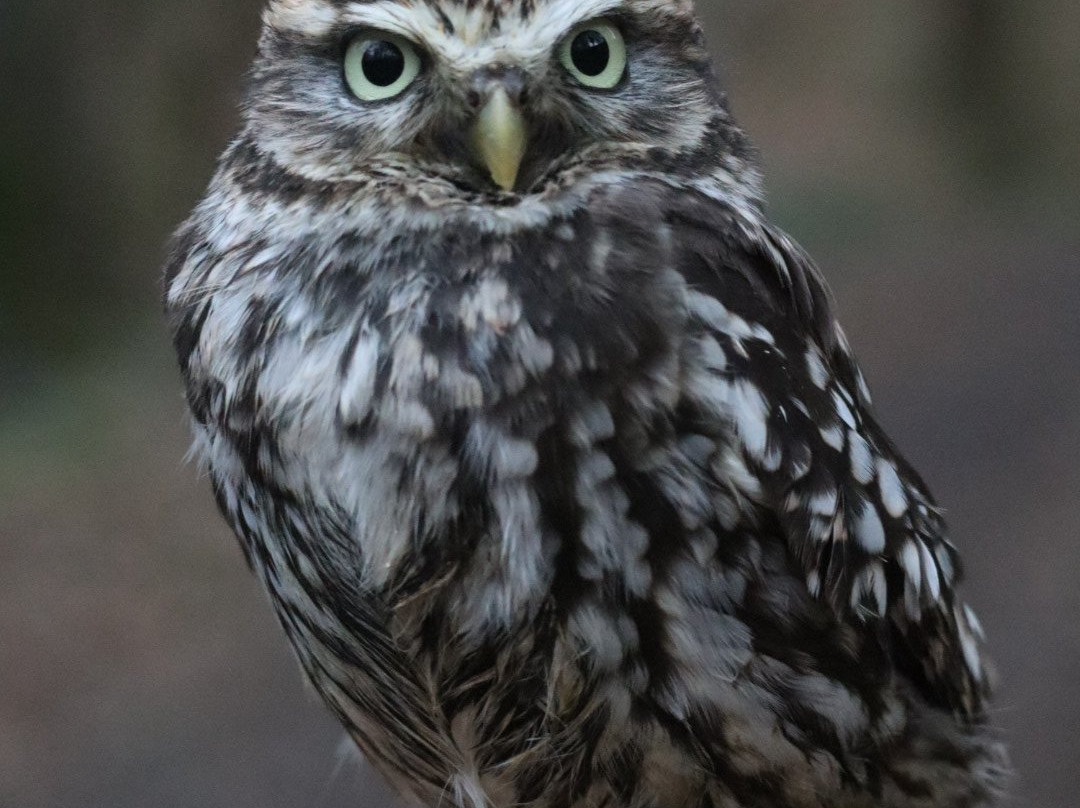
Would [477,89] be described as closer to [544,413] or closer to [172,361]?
[544,413]

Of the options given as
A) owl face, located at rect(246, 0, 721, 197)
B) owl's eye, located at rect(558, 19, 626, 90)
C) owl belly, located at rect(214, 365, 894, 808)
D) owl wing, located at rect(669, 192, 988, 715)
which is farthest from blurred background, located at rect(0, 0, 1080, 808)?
owl's eye, located at rect(558, 19, 626, 90)

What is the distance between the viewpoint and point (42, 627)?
530 cm

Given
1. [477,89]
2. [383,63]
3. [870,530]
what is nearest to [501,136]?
[477,89]

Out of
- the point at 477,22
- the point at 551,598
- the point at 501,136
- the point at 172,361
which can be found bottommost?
the point at 172,361

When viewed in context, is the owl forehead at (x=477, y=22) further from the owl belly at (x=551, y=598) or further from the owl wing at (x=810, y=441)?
the owl belly at (x=551, y=598)

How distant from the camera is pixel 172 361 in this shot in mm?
6855

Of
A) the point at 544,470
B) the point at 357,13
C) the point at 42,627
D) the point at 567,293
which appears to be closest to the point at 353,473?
the point at 544,470

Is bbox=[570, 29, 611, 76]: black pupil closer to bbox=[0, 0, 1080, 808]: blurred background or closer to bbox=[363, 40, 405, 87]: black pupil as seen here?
bbox=[363, 40, 405, 87]: black pupil

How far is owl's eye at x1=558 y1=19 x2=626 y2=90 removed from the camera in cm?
186

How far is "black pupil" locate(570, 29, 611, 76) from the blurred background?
209cm

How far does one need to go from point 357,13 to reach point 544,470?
676mm

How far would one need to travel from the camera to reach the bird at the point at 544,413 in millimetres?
1739

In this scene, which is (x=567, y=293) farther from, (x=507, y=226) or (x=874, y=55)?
(x=874, y=55)

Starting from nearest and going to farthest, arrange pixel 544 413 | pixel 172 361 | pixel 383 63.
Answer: pixel 544 413 → pixel 383 63 → pixel 172 361
